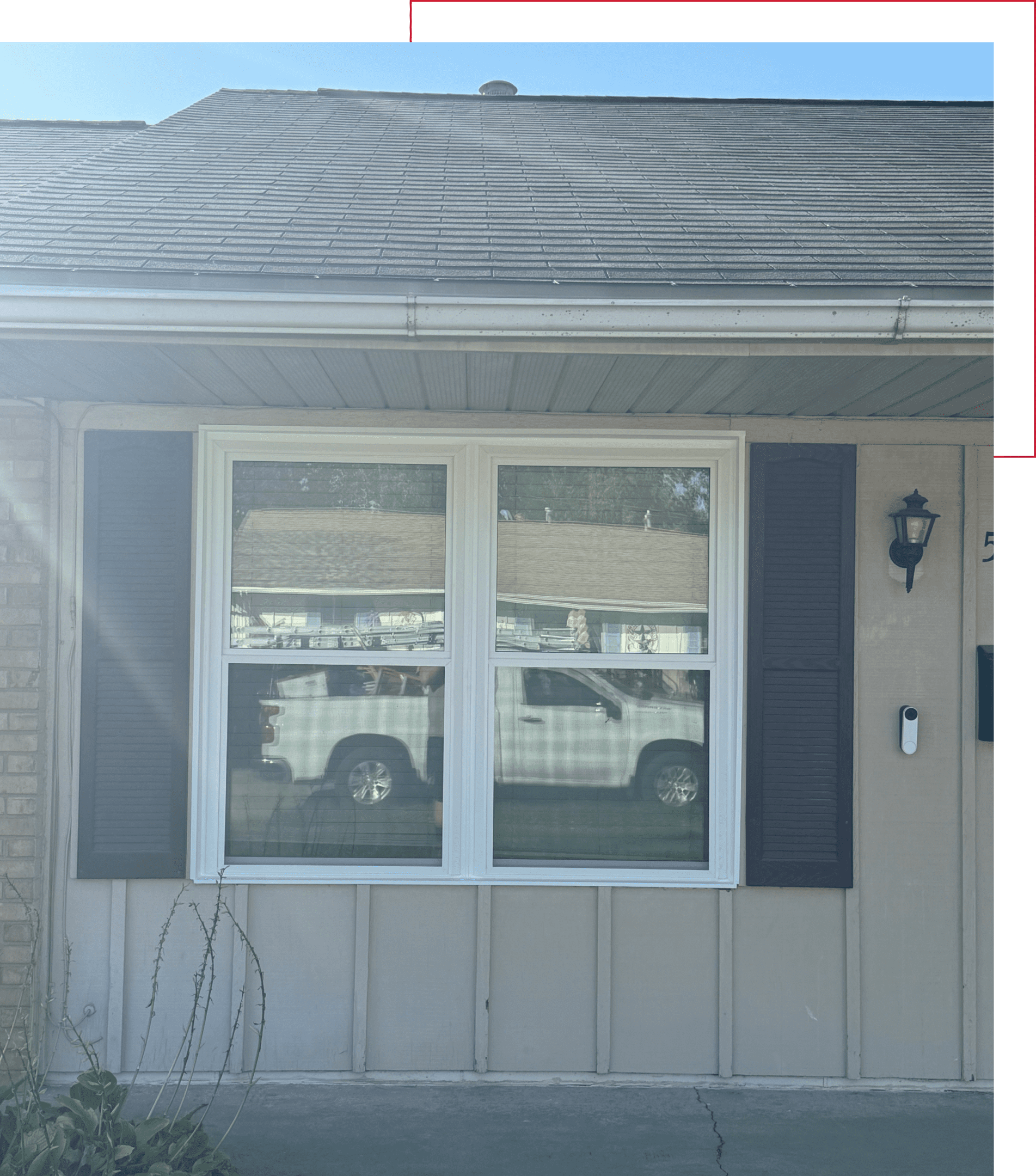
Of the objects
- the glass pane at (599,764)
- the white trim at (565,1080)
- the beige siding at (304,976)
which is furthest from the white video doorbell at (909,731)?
the beige siding at (304,976)

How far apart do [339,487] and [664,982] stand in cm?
229

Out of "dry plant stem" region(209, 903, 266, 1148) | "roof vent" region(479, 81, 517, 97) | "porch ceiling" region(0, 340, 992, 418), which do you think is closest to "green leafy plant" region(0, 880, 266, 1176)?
"dry plant stem" region(209, 903, 266, 1148)

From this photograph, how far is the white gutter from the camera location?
265 centimetres

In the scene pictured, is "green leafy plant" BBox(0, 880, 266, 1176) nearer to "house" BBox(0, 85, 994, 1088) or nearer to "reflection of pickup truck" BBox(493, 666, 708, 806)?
"house" BBox(0, 85, 994, 1088)

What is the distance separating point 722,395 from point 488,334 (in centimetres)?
104

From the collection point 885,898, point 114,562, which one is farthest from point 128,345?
point 885,898

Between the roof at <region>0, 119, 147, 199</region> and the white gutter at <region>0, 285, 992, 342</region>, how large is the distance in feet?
4.66

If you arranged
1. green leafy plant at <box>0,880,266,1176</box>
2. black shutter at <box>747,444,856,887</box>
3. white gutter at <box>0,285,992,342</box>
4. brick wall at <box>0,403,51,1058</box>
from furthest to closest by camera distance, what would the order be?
black shutter at <box>747,444,856,887</box>, brick wall at <box>0,403,51,1058</box>, white gutter at <box>0,285,992,342</box>, green leafy plant at <box>0,880,266,1176</box>

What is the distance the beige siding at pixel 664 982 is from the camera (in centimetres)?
357

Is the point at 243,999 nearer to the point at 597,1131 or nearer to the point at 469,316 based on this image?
the point at 597,1131

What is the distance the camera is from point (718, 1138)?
321 centimetres

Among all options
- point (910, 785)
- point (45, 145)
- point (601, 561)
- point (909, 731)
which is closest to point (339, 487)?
point (601, 561)

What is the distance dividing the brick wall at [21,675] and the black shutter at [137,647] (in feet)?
0.51

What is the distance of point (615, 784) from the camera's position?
3.67 m
